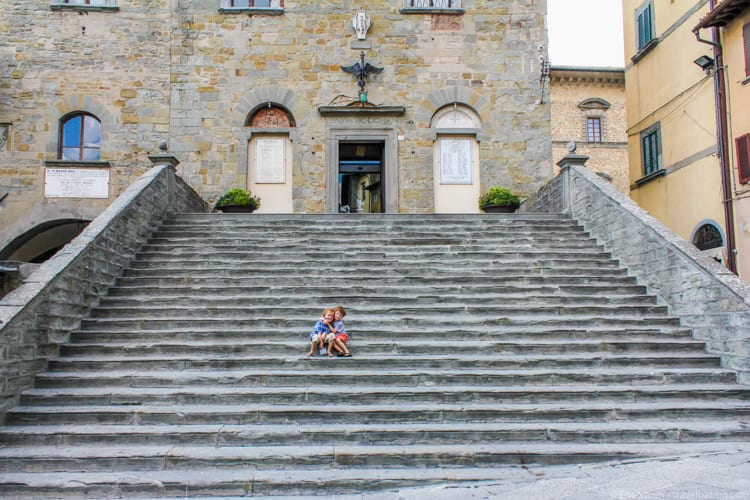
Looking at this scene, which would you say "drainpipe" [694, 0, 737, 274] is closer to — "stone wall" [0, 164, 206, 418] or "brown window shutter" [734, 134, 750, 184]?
"brown window shutter" [734, 134, 750, 184]

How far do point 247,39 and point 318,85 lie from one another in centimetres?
206

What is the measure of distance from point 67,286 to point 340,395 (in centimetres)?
347

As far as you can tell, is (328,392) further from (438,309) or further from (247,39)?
(247,39)

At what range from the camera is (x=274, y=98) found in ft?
47.0

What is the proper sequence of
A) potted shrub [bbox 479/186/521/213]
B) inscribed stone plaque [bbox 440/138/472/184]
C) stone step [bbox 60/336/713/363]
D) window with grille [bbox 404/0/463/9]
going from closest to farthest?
1. stone step [bbox 60/336/713/363]
2. potted shrub [bbox 479/186/521/213]
3. inscribed stone plaque [bbox 440/138/472/184]
4. window with grille [bbox 404/0/463/9]

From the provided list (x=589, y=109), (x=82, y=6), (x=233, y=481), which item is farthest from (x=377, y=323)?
(x=589, y=109)

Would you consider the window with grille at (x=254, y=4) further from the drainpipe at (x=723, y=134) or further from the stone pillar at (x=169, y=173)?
the drainpipe at (x=723, y=134)

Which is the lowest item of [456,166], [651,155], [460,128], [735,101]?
[456,166]

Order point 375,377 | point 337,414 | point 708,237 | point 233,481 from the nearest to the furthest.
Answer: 1. point 233,481
2. point 337,414
3. point 375,377
4. point 708,237

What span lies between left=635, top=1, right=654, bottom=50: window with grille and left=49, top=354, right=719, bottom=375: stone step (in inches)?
557

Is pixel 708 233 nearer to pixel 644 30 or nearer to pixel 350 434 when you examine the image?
pixel 644 30

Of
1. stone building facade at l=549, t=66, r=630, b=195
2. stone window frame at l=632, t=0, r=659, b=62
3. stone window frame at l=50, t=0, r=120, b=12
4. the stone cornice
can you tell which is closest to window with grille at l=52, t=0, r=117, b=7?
stone window frame at l=50, t=0, r=120, b=12

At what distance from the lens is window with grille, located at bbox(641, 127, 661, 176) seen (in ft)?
56.9

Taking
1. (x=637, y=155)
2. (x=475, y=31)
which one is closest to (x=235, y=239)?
(x=475, y=31)
